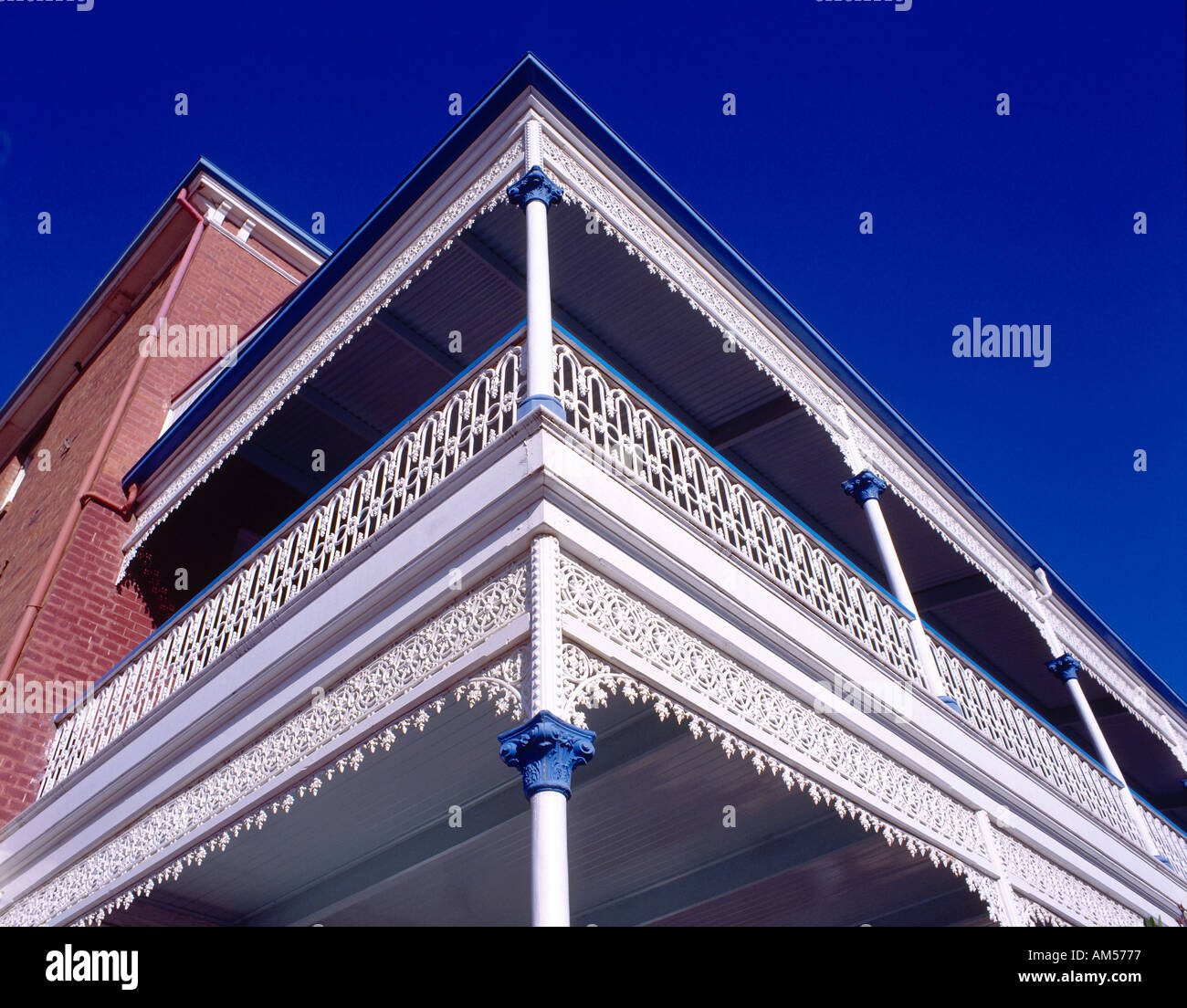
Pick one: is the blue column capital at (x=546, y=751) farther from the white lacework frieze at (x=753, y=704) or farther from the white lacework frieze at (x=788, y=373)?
the white lacework frieze at (x=788, y=373)

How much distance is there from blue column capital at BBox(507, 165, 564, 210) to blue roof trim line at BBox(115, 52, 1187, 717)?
0.94 metres

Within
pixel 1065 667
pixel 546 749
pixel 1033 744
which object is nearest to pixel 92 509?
pixel 546 749

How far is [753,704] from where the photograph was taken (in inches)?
221

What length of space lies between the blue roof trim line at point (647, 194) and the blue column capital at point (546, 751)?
192 inches

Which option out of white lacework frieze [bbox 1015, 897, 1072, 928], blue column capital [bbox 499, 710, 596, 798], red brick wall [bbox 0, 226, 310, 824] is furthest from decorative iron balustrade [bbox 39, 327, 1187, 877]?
blue column capital [bbox 499, 710, 596, 798]

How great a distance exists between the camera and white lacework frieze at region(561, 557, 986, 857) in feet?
16.1

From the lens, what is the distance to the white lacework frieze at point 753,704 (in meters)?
4.89

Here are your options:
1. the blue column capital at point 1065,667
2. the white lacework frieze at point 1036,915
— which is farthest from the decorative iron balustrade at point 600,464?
the blue column capital at point 1065,667

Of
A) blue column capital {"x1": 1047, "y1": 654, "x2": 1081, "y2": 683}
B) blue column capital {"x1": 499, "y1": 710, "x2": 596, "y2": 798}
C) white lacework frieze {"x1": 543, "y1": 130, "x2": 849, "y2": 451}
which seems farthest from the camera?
blue column capital {"x1": 1047, "y1": 654, "x2": 1081, "y2": 683}

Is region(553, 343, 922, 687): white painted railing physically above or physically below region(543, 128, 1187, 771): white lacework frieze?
below

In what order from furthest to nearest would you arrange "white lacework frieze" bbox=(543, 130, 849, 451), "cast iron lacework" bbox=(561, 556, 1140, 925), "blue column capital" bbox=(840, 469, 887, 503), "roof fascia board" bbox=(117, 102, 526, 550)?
1. "blue column capital" bbox=(840, 469, 887, 503)
2. "roof fascia board" bbox=(117, 102, 526, 550)
3. "white lacework frieze" bbox=(543, 130, 849, 451)
4. "cast iron lacework" bbox=(561, 556, 1140, 925)

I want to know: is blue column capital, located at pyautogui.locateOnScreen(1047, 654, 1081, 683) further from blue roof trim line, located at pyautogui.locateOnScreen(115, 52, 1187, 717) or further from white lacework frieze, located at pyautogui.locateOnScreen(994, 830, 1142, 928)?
white lacework frieze, located at pyautogui.locateOnScreen(994, 830, 1142, 928)

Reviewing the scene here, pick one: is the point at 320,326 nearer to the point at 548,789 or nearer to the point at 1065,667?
A: the point at 548,789

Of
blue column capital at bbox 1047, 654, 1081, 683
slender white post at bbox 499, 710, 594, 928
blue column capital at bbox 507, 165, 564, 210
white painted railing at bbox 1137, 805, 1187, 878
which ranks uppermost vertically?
blue column capital at bbox 507, 165, 564, 210
